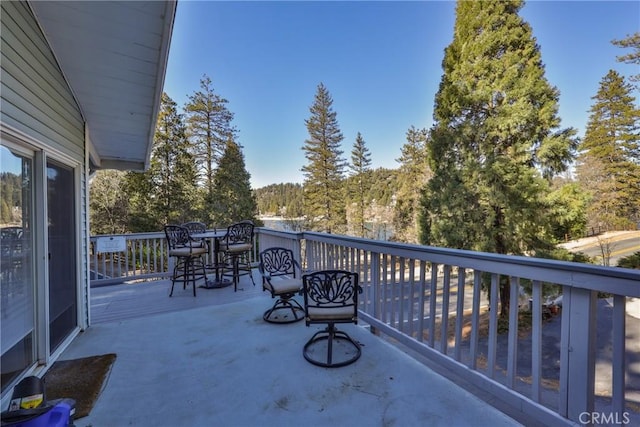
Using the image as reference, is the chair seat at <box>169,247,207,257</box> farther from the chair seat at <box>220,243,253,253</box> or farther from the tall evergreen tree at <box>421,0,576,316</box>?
the tall evergreen tree at <box>421,0,576,316</box>

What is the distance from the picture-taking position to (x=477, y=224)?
312 inches

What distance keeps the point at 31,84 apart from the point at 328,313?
290 centimetres

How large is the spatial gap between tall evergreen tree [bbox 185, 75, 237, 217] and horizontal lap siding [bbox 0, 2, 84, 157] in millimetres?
13260

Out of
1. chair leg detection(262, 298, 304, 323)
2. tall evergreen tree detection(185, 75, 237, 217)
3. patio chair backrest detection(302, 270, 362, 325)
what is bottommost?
chair leg detection(262, 298, 304, 323)

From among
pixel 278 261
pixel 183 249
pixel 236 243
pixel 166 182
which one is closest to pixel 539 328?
pixel 278 261

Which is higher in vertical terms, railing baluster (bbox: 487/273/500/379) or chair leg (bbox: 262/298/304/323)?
railing baluster (bbox: 487/273/500/379)

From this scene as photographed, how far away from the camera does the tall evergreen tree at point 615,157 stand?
15.7m

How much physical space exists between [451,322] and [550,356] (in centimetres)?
238

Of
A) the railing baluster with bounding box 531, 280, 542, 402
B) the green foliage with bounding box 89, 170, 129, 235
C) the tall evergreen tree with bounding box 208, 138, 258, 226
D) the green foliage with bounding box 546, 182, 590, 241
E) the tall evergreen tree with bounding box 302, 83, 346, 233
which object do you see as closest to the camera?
the railing baluster with bounding box 531, 280, 542, 402

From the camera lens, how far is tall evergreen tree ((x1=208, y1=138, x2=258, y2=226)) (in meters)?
15.4

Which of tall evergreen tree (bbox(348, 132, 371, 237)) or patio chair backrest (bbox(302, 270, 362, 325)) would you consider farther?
tall evergreen tree (bbox(348, 132, 371, 237))

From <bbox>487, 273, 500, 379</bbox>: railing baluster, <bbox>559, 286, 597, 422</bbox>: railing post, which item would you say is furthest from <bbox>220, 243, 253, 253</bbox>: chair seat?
<bbox>559, 286, 597, 422</bbox>: railing post

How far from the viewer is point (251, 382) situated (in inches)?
87.4

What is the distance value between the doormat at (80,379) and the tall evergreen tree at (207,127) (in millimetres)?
13713
